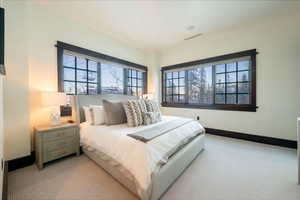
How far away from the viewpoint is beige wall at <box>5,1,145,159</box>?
1.97 meters

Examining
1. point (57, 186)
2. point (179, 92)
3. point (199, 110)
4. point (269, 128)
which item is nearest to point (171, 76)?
point (179, 92)

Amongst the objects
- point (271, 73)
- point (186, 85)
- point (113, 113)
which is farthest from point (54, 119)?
point (271, 73)

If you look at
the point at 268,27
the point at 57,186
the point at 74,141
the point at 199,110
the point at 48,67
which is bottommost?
the point at 57,186

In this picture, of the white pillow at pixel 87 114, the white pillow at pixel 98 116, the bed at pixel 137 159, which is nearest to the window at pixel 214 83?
the bed at pixel 137 159

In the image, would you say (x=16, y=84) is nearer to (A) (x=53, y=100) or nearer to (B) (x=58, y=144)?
(A) (x=53, y=100)

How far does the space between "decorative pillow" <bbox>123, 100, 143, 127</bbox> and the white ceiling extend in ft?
6.13

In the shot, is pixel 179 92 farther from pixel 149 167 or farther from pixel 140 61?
pixel 149 167

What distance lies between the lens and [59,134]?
7.05 feet

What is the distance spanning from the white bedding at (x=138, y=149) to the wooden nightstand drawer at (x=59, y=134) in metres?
0.36

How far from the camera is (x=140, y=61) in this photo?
463cm

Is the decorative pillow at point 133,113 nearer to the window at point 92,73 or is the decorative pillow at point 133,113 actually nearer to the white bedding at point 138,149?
the white bedding at point 138,149

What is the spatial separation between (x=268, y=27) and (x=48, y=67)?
4.92 metres

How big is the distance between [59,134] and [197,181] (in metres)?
2.27

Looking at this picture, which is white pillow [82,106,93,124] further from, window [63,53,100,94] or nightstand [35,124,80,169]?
window [63,53,100,94]
